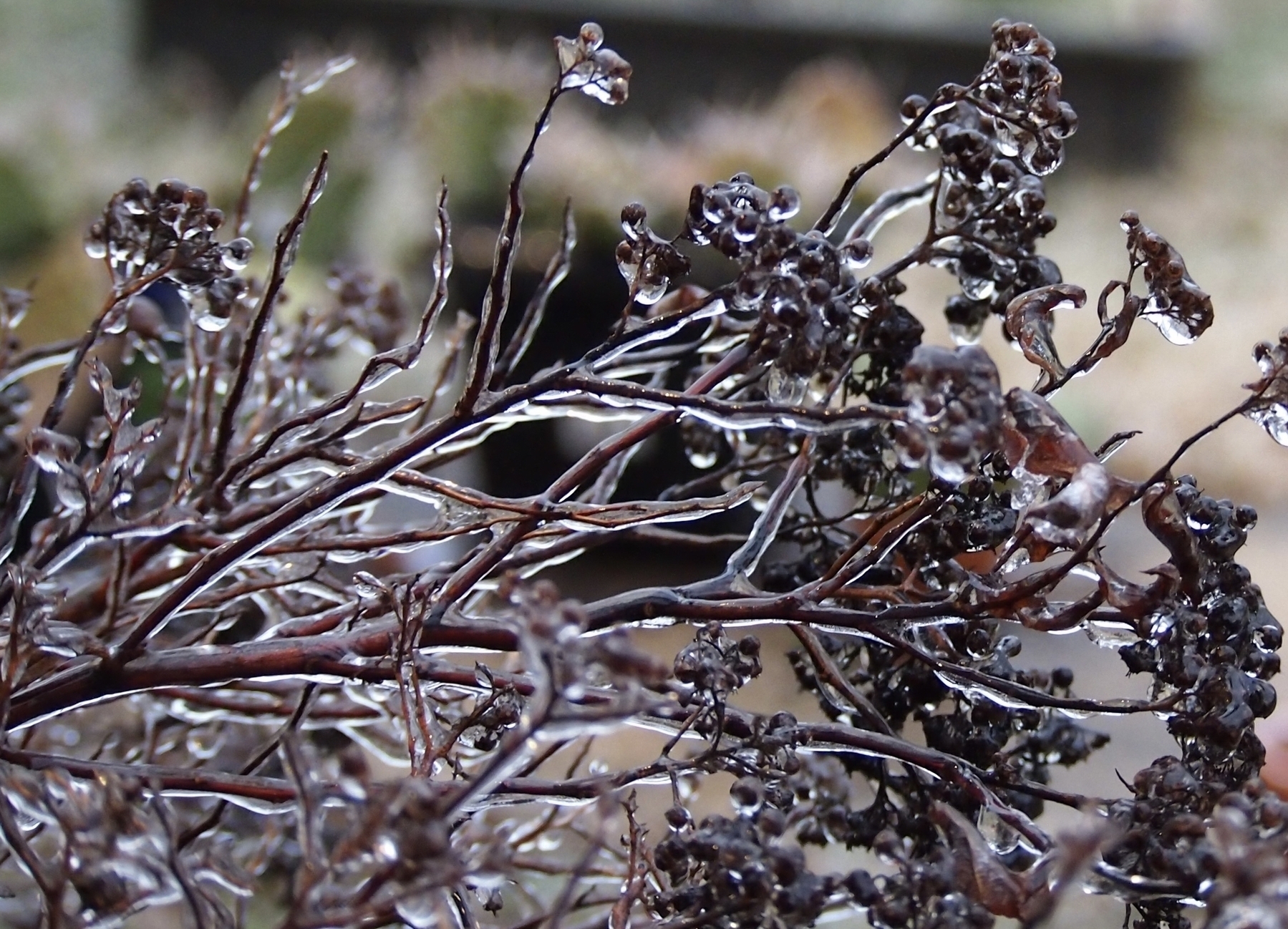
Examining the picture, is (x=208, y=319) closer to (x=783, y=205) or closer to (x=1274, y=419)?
(x=783, y=205)

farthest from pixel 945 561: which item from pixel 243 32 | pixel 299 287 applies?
pixel 243 32

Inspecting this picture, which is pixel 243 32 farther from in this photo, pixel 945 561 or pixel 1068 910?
pixel 945 561

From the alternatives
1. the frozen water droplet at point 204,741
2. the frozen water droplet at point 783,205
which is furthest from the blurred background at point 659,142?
the frozen water droplet at point 783,205

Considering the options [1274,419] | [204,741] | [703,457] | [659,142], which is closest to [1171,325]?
[1274,419]

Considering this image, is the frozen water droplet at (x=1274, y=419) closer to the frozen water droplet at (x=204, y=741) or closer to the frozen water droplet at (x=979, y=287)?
the frozen water droplet at (x=979, y=287)

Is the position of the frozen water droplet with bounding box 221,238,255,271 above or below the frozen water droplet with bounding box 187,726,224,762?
above

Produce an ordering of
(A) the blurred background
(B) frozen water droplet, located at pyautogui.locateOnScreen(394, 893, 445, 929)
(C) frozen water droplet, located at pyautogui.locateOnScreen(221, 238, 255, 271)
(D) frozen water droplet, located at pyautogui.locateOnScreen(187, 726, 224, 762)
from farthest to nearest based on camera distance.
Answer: (A) the blurred background < (D) frozen water droplet, located at pyautogui.locateOnScreen(187, 726, 224, 762) < (C) frozen water droplet, located at pyautogui.locateOnScreen(221, 238, 255, 271) < (B) frozen water droplet, located at pyautogui.locateOnScreen(394, 893, 445, 929)

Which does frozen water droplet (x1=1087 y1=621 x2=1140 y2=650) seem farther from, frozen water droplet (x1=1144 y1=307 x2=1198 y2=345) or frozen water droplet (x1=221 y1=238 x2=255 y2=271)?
frozen water droplet (x1=221 y1=238 x2=255 y2=271)

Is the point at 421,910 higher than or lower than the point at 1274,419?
lower

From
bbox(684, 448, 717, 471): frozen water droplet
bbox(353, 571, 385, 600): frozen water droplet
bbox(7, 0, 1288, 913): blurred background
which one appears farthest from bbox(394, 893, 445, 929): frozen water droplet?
bbox(7, 0, 1288, 913): blurred background
